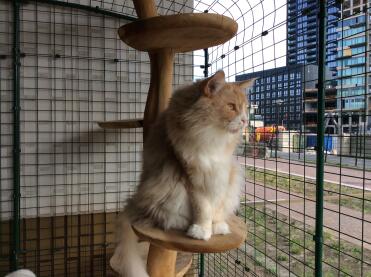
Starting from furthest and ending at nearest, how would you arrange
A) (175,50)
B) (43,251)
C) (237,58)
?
(43,251) < (237,58) < (175,50)

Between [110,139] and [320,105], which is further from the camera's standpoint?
[110,139]

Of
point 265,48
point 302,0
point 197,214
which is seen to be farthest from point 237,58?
point 197,214

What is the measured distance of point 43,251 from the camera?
2.05m

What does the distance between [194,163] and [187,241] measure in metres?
0.23

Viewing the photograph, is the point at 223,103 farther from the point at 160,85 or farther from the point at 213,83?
the point at 160,85

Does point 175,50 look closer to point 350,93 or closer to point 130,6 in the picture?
point 350,93

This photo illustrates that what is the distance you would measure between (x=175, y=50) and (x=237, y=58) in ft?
2.07

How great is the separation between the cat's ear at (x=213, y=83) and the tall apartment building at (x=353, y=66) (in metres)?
0.47

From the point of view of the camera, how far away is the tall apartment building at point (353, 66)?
1097mm

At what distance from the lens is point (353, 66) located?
116 cm

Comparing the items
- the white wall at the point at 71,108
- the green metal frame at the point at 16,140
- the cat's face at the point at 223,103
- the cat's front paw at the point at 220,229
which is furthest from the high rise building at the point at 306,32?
the green metal frame at the point at 16,140

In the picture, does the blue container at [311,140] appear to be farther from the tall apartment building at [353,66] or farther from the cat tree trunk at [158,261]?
the cat tree trunk at [158,261]

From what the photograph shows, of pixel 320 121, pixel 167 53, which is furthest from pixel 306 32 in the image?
pixel 167 53

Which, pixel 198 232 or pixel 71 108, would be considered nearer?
pixel 198 232
